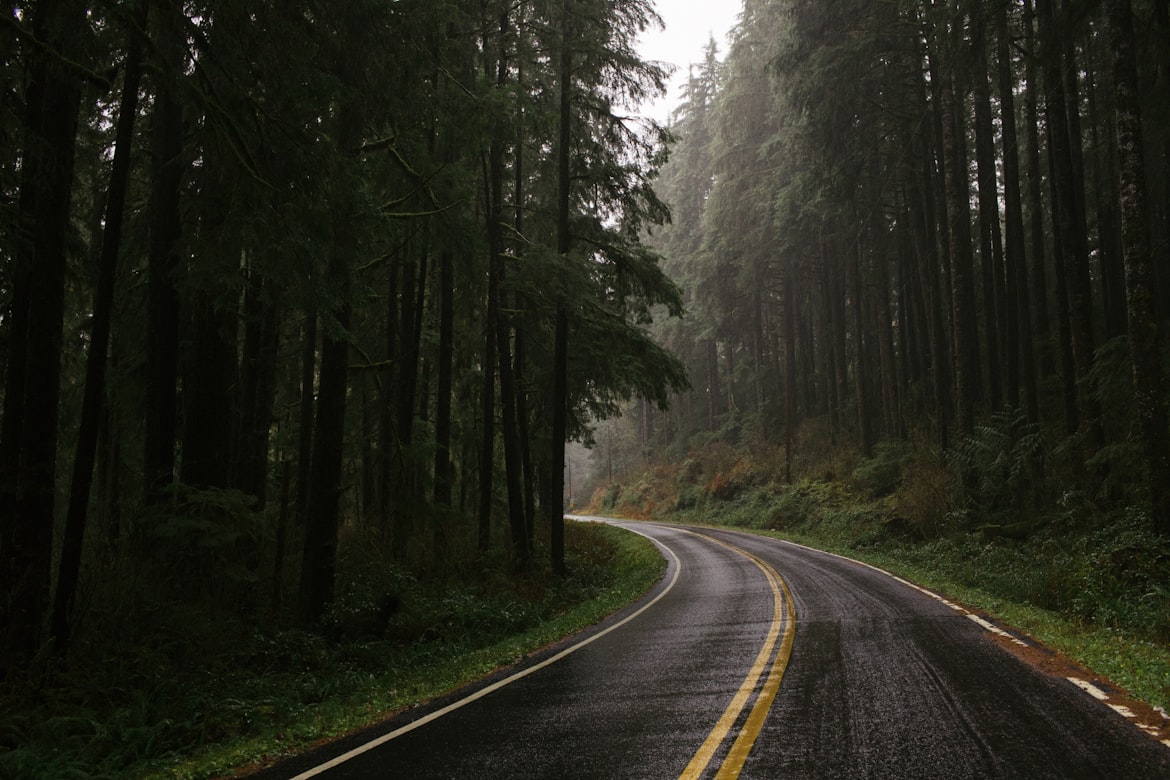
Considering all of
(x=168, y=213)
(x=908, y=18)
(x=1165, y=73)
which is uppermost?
(x=908, y=18)

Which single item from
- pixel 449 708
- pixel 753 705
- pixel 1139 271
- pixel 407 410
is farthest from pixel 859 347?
Answer: pixel 449 708

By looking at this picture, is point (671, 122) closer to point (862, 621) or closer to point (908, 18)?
point (908, 18)

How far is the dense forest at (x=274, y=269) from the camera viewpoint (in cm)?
647

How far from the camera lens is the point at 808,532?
88.7ft

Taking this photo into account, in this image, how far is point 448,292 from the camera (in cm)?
1488

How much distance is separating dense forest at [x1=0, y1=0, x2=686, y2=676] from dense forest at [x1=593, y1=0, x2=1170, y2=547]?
5477 millimetres

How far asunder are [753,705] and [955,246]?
17817 mm

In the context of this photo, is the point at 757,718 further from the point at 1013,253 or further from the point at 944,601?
the point at 1013,253

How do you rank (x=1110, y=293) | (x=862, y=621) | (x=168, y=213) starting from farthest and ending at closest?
(x=1110, y=293), (x=862, y=621), (x=168, y=213)

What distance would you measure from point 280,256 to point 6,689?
4.88m

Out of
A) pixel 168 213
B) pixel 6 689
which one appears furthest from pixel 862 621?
pixel 168 213

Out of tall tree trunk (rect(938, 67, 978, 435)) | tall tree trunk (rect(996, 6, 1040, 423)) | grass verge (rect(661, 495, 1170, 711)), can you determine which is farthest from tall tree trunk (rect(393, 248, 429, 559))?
tall tree trunk (rect(996, 6, 1040, 423))

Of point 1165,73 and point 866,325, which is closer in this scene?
point 1165,73

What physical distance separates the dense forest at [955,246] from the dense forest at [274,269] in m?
5.48
